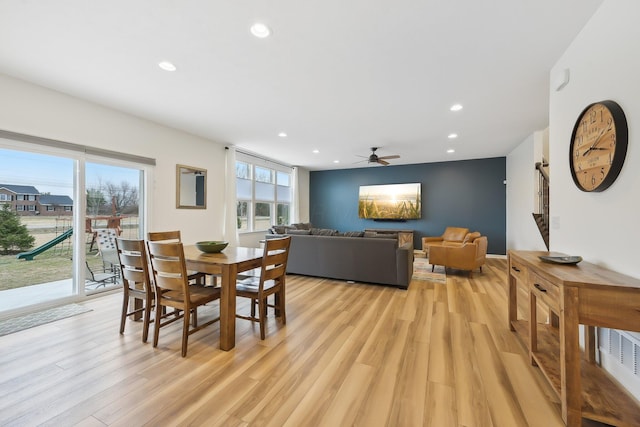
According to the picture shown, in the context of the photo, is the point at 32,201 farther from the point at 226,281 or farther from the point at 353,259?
the point at 353,259

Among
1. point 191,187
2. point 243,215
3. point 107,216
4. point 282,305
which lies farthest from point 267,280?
point 243,215

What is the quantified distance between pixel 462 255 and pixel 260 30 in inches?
182

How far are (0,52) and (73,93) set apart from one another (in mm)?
849

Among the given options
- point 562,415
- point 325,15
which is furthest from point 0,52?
point 562,415

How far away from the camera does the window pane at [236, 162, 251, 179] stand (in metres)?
6.32

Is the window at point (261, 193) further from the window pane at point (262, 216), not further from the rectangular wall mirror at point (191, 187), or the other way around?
the rectangular wall mirror at point (191, 187)

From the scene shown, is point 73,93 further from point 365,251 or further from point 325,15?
point 365,251

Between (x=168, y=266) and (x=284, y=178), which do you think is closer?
(x=168, y=266)

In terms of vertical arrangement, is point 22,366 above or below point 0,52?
below

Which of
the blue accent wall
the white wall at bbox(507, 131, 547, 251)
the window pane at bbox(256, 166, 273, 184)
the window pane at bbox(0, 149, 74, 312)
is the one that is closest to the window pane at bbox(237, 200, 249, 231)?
the window pane at bbox(256, 166, 273, 184)

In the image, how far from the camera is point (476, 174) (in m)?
7.07

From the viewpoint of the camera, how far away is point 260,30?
207 cm

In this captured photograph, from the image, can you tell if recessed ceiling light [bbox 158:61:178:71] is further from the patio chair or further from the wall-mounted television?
the wall-mounted television

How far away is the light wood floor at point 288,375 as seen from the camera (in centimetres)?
151
